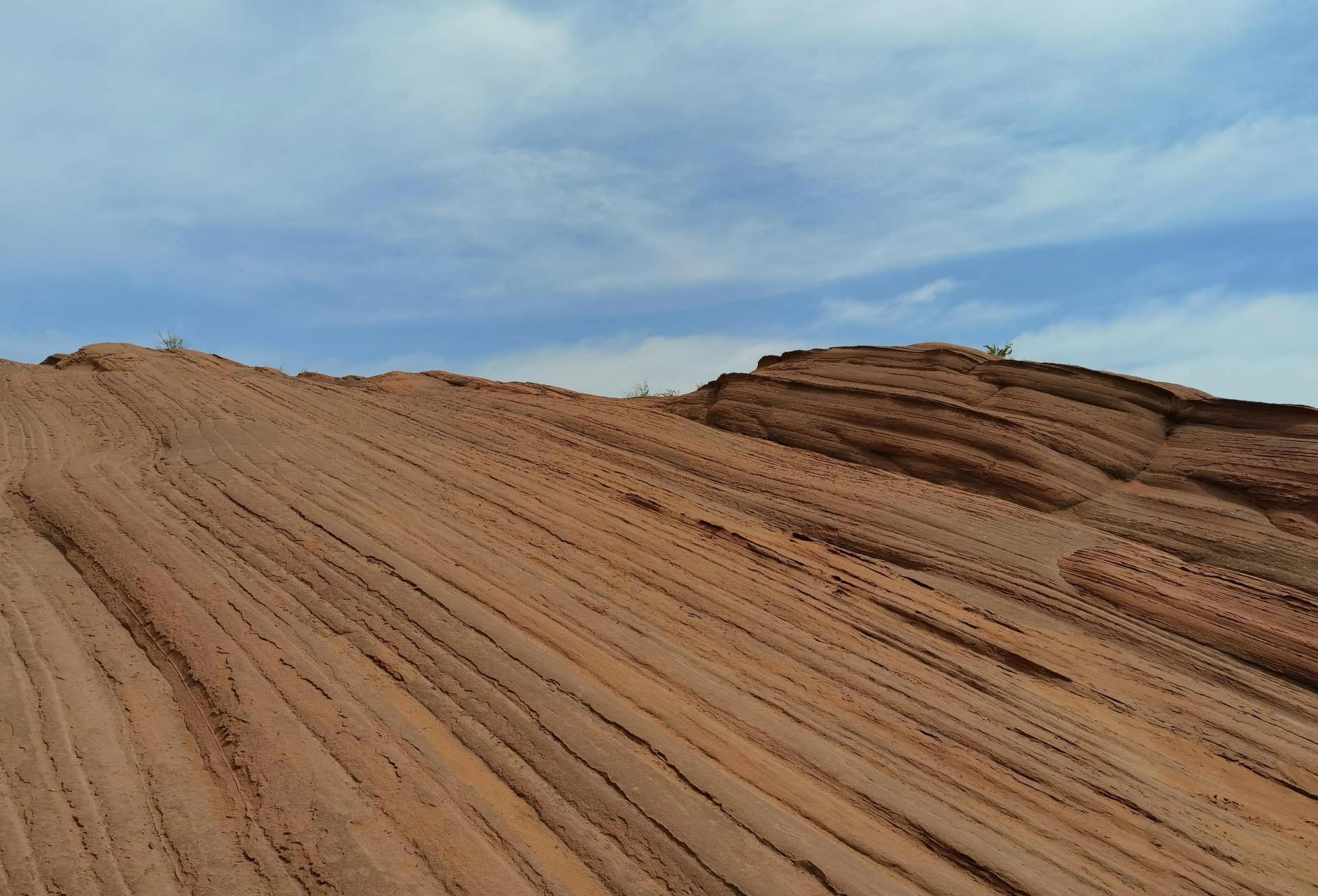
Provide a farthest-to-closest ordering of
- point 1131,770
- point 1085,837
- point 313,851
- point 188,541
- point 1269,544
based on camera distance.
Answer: point 1269,544 < point 188,541 < point 1131,770 < point 1085,837 < point 313,851

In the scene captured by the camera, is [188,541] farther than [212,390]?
No

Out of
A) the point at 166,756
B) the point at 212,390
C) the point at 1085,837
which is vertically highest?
the point at 212,390

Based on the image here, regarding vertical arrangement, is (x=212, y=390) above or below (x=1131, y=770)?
above

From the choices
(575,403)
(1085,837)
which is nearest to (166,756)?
(1085,837)

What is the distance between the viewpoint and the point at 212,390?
13.0 metres

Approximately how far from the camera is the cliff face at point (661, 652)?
4.30 meters

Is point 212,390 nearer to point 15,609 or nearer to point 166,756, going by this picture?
point 15,609

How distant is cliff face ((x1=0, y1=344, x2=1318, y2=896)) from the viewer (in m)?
4.30

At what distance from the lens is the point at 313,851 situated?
156 inches

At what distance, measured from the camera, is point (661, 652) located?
247 inches

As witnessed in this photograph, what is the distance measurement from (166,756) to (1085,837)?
17.7 ft

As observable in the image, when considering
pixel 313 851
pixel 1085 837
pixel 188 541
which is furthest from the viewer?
pixel 188 541

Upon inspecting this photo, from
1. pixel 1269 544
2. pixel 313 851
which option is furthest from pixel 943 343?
pixel 313 851

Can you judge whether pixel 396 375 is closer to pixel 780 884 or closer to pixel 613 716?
pixel 613 716
